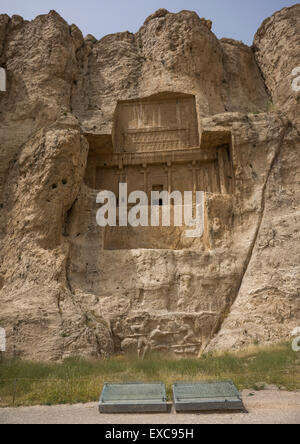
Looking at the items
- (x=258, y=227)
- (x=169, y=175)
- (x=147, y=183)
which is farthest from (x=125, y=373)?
(x=169, y=175)

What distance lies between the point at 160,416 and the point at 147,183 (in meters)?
12.5

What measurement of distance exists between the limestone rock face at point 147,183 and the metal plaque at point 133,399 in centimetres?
438

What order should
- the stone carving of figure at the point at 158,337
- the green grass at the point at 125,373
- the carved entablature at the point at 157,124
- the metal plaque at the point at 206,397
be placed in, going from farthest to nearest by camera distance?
the carved entablature at the point at 157,124, the stone carving of figure at the point at 158,337, the green grass at the point at 125,373, the metal plaque at the point at 206,397

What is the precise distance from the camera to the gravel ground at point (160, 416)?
5.31 m

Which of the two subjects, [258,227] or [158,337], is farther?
[258,227]

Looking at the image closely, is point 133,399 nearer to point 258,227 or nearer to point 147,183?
point 258,227

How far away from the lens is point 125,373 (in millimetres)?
8875

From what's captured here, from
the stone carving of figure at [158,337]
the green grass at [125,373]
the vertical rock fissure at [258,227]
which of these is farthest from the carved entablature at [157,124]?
the green grass at [125,373]

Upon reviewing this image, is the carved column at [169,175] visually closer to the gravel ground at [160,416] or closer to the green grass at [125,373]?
the green grass at [125,373]

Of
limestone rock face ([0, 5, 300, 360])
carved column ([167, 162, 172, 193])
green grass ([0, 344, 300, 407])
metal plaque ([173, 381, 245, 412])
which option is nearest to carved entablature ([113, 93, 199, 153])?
limestone rock face ([0, 5, 300, 360])

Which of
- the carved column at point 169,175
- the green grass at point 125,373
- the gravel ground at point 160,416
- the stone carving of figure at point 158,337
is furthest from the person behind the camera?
the carved column at point 169,175

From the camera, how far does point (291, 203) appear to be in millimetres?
14383

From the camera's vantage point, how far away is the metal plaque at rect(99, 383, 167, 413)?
5844 millimetres

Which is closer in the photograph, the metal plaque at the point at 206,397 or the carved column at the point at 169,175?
the metal plaque at the point at 206,397
